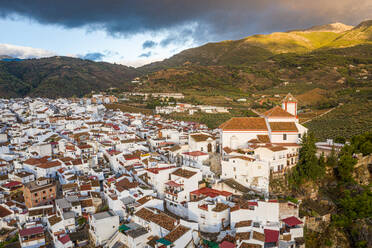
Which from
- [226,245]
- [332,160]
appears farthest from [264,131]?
[226,245]

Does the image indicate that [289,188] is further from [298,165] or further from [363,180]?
[363,180]

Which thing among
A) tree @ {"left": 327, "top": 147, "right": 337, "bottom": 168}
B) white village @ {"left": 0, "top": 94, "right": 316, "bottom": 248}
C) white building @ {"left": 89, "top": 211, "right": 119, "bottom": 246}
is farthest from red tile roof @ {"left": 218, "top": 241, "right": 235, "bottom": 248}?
tree @ {"left": 327, "top": 147, "right": 337, "bottom": 168}

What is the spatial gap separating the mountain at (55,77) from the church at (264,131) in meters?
75.8

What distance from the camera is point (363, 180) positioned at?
24438mm

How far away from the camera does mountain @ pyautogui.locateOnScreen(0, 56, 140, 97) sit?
98062mm

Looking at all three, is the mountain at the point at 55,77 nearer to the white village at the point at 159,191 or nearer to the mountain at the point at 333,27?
the white village at the point at 159,191

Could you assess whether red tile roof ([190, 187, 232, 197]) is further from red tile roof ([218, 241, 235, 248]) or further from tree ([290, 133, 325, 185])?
tree ([290, 133, 325, 185])

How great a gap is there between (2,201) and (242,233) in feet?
73.1

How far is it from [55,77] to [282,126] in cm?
10663

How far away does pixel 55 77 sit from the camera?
357ft

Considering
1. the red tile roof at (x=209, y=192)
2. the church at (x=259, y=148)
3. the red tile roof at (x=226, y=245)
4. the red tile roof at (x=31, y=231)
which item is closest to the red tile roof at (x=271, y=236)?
the red tile roof at (x=226, y=245)

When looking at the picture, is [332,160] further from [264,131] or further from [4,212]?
[4,212]

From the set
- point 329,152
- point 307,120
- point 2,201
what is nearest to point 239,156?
point 329,152

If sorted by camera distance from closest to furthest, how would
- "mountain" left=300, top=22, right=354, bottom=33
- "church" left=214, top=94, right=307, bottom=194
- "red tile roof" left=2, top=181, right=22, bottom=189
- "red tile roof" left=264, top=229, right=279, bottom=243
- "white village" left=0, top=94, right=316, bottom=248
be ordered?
"red tile roof" left=264, top=229, right=279, bottom=243 → "white village" left=0, top=94, right=316, bottom=248 → "church" left=214, top=94, right=307, bottom=194 → "red tile roof" left=2, top=181, right=22, bottom=189 → "mountain" left=300, top=22, right=354, bottom=33
